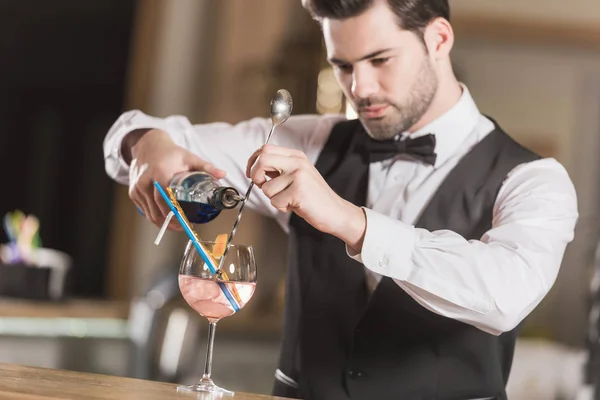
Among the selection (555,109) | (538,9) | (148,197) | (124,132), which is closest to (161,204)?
(148,197)

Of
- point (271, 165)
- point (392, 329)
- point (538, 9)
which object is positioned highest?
point (538, 9)

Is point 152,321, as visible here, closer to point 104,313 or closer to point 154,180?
point 104,313

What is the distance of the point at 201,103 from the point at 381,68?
3.06 m

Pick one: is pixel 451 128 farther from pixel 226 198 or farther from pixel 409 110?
pixel 226 198

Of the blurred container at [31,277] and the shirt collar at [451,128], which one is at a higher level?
the shirt collar at [451,128]

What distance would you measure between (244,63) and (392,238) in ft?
11.3

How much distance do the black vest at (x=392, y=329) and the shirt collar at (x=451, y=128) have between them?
6cm

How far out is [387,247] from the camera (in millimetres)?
1603

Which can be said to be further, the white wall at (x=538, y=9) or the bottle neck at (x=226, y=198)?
the white wall at (x=538, y=9)

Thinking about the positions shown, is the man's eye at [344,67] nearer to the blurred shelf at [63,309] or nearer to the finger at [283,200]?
the finger at [283,200]

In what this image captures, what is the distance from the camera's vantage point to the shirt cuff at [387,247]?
1598 millimetres

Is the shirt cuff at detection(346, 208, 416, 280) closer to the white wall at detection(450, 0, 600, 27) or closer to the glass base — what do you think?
the glass base

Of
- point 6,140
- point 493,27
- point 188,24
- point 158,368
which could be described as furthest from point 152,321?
point 493,27

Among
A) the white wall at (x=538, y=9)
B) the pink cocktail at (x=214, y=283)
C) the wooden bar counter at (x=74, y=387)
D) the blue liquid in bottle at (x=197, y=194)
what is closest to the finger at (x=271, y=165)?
the pink cocktail at (x=214, y=283)
